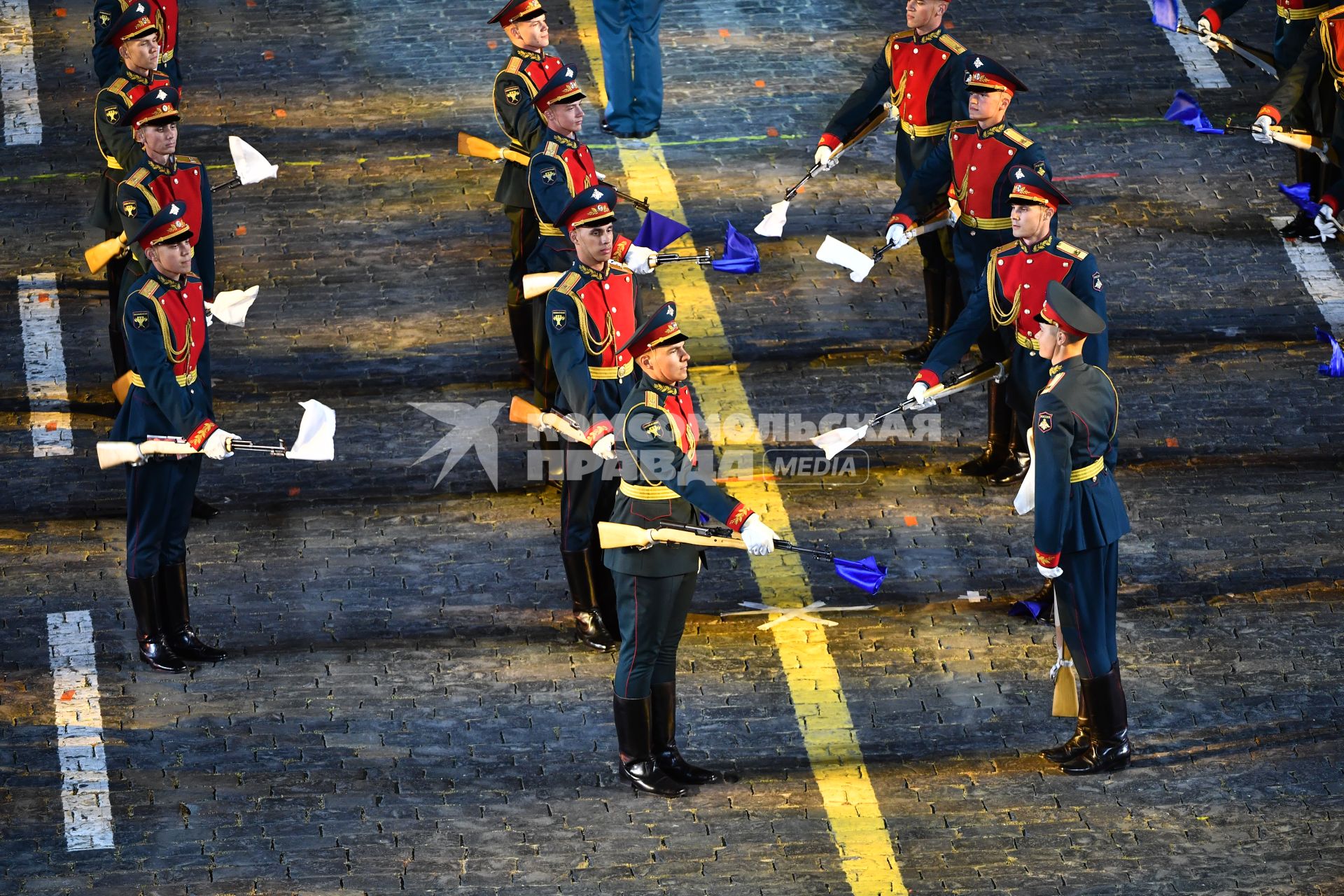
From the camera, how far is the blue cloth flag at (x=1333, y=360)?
15.9 metres

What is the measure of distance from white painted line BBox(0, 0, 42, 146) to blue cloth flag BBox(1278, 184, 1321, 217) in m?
11.0

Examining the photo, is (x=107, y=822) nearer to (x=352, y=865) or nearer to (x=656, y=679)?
(x=352, y=865)

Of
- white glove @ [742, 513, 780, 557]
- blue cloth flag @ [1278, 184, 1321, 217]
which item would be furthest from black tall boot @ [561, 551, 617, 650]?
blue cloth flag @ [1278, 184, 1321, 217]

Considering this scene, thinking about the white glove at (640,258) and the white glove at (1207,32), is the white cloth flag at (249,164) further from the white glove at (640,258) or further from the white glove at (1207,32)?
the white glove at (1207,32)

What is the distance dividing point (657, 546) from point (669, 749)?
1.26m

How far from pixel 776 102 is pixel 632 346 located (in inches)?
343

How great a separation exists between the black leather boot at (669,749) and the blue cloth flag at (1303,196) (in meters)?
7.66

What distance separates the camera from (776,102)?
1989 cm

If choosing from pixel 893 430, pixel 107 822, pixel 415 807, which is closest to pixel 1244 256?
pixel 893 430

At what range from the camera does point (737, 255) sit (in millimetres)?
14969

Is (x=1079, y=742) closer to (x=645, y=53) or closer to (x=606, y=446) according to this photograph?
(x=606, y=446)

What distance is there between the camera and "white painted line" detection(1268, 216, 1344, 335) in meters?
16.9

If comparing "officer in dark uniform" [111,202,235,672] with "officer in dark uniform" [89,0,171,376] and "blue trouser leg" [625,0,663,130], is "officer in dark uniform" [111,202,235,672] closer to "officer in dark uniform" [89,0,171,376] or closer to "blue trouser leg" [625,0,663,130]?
"officer in dark uniform" [89,0,171,376]

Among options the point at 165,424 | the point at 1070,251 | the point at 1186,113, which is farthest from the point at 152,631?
the point at 1186,113
